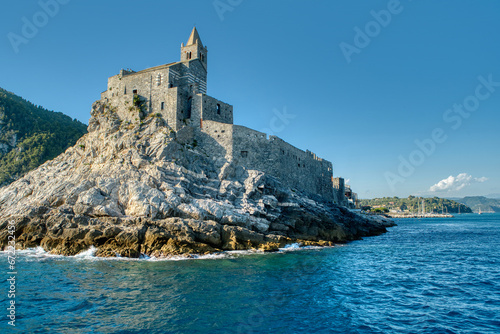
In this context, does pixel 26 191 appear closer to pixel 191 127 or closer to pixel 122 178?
pixel 122 178

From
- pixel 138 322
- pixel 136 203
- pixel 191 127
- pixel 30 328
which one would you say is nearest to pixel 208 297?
pixel 138 322

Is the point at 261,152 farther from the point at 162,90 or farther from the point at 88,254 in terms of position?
the point at 88,254

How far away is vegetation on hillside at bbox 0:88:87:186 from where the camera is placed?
2158 inches

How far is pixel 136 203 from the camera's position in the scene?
25297mm

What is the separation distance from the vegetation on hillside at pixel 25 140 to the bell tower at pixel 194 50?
33.8m

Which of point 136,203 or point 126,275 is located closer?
point 126,275

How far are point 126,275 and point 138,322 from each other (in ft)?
21.4

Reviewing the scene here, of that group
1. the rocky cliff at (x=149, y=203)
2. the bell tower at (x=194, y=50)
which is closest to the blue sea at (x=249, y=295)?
the rocky cliff at (x=149, y=203)

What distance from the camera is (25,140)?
60312mm

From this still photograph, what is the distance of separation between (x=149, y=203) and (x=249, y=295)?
13935mm

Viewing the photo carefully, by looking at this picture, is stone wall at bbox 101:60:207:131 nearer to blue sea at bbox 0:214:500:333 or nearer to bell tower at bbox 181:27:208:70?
bell tower at bbox 181:27:208:70

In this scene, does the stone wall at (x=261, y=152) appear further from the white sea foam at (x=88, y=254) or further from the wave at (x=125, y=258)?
the white sea foam at (x=88, y=254)

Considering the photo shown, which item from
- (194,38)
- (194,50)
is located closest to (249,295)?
(194,50)

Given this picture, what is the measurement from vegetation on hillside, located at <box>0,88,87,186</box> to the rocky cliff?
24.9m
